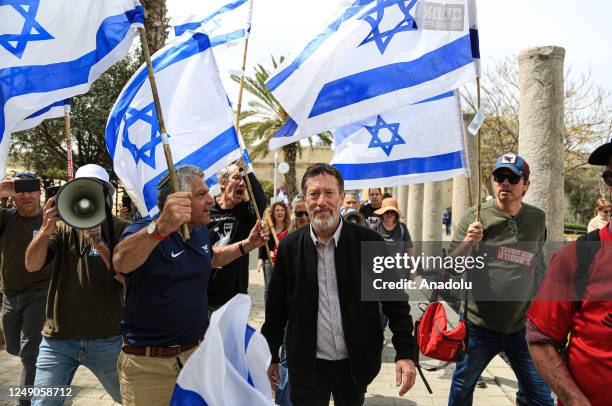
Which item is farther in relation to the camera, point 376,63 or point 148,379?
point 376,63

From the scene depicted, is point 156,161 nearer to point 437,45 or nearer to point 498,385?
point 437,45

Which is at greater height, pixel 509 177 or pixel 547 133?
pixel 547 133

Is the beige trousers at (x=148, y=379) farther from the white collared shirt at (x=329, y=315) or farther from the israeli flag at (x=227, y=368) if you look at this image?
the israeli flag at (x=227, y=368)

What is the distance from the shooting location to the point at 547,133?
18.4 ft

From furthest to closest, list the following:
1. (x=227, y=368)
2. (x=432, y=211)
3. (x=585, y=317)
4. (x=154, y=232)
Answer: (x=432, y=211) → (x=154, y=232) → (x=585, y=317) → (x=227, y=368)

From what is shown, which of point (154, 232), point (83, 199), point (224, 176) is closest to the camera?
point (154, 232)

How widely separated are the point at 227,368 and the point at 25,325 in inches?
155

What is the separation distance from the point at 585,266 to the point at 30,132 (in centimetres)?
1981

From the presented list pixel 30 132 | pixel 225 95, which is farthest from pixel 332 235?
pixel 30 132

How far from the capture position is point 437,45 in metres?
4.34

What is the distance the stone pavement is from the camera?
4.95 meters

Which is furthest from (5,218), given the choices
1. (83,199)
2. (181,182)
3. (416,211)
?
(416,211)

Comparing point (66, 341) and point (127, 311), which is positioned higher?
point (127, 311)

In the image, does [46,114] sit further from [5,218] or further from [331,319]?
[331,319]
